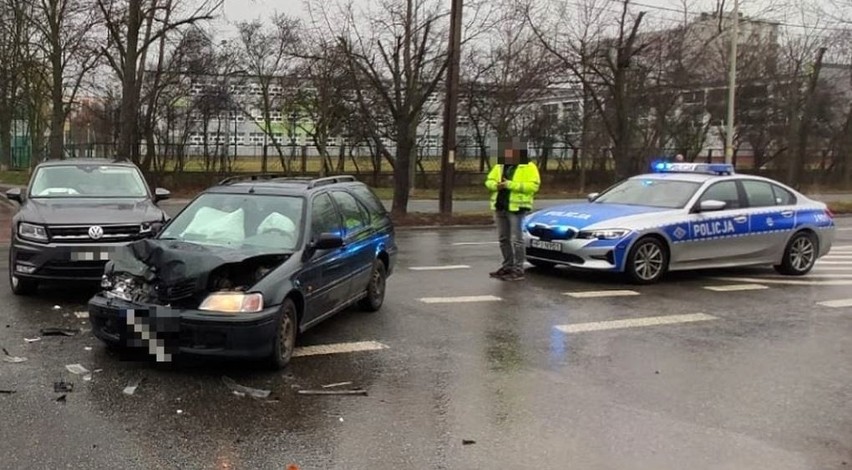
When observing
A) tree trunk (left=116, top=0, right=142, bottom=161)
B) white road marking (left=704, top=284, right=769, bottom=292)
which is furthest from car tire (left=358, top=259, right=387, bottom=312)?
tree trunk (left=116, top=0, right=142, bottom=161)

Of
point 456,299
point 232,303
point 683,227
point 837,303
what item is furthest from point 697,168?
point 232,303

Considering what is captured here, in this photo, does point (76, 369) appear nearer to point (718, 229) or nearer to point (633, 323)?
point (633, 323)

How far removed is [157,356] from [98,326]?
637mm

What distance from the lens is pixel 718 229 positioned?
34.9ft

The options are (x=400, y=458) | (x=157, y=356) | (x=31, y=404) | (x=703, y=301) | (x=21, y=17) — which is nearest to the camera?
(x=400, y=458)

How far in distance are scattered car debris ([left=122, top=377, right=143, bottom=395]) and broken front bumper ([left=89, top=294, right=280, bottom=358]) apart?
0.27 meters

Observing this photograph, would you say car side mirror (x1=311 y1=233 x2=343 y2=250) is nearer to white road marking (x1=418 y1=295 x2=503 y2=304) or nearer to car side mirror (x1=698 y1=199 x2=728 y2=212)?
white road marking (x1=418 y1=295 x2=503 y2=304)

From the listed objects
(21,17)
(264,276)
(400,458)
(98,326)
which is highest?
(21,17)

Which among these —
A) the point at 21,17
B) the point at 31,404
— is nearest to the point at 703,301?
the point at 31,404

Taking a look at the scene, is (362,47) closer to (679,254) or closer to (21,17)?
(679,254)

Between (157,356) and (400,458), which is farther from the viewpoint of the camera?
(157,356)

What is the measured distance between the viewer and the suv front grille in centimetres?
825

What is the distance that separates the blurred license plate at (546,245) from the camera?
34.0 feet

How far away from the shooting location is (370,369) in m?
6.18
